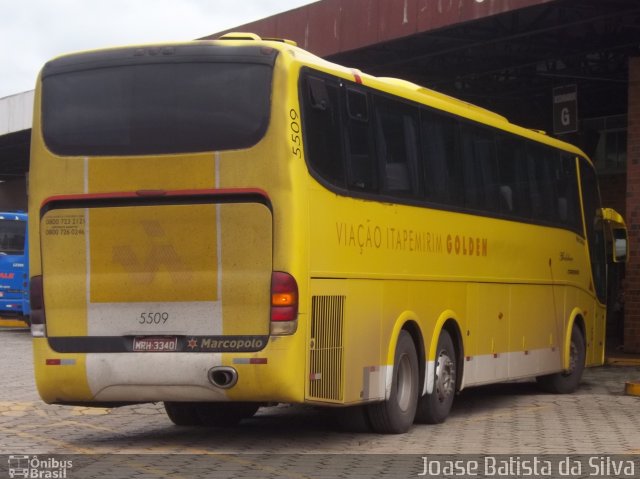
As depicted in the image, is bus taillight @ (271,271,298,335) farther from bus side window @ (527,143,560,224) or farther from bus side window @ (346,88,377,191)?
bus side window @ (527,143,560,224)

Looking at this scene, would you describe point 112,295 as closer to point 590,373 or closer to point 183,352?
point 183,352

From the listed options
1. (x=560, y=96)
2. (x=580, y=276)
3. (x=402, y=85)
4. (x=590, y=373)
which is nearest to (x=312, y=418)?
(x=402, y=85)

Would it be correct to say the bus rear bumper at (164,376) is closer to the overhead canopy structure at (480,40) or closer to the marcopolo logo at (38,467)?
the marcopolo logo at (38,467)

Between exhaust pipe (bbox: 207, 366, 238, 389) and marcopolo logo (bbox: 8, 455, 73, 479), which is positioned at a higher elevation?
exhaust pipe (bbox: 207, 366, 238, 389)

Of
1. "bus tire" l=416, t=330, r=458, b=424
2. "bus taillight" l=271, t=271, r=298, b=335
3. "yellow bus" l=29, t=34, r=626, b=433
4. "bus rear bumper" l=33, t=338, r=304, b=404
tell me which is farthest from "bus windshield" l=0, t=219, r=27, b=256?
"bus taillight" l=271, t=271, r=298, b=335

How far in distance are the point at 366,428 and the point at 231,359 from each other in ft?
7.42

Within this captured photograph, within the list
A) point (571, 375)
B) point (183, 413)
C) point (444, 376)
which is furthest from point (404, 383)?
point (571, 375)

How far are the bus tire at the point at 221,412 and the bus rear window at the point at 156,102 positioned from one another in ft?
10.4

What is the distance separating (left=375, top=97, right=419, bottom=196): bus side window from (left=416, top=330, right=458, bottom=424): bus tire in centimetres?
175

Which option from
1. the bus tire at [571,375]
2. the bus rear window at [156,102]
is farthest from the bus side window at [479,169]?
the bus rear window at [156,102]

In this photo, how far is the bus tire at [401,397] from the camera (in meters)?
12.9

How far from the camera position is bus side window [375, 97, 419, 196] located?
13.1 meters

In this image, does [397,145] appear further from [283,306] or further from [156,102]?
[283,306]

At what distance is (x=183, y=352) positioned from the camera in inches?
451
